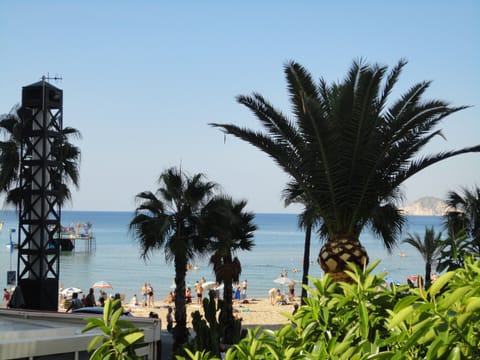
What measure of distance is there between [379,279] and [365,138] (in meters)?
9.24

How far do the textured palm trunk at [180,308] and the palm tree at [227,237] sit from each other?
104cm

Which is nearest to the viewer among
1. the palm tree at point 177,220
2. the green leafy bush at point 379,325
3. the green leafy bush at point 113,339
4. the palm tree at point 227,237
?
the green leafy bush at point 379,325

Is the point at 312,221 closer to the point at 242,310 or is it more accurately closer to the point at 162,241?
the point at 162,241

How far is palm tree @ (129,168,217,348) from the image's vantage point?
18.7 m

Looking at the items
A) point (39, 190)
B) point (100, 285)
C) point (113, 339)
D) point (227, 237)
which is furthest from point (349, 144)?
point (100, 285)

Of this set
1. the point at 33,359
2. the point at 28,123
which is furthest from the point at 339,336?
the point at 28,123

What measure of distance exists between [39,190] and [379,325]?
20709mm

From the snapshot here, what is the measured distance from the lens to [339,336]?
2.81 metres

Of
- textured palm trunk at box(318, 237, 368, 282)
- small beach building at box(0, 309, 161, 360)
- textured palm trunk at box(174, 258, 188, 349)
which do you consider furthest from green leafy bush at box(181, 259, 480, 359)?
textured palm trunk at box(174, 258, 188, 349)

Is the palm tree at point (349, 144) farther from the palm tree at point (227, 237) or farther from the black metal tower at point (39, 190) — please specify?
the black metal tower at point (39, 190)

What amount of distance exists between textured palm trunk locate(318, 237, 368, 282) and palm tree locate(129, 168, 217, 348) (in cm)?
775

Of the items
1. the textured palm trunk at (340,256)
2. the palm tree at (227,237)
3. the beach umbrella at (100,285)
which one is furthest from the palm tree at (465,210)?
the beach umbrella at (100,285)

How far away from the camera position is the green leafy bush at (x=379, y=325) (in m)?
2.24

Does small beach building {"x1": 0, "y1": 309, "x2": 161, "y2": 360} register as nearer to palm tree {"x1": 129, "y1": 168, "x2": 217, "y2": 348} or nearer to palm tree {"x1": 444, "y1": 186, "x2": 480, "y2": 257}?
palm tree {"x1": 129, "y1": 168, "x2": 217, "y2": 348}
